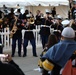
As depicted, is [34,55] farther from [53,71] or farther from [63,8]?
[63,8]

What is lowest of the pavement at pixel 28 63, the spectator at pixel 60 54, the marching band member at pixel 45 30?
the pavement at pixel 28 63

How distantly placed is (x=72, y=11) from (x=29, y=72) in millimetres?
6627

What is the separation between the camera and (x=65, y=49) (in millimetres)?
4898

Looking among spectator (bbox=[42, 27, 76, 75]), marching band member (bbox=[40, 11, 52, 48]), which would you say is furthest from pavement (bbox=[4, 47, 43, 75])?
spectator (bbox=[42, 27, 76, 75])

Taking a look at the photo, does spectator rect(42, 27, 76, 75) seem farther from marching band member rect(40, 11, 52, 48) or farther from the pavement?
marching band member rect(40, 11, 52, 48)

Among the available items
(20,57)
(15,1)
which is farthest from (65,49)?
(15,1)

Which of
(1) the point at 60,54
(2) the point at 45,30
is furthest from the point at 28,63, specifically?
(1) the point at 60,54

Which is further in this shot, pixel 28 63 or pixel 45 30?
pixel 45 30

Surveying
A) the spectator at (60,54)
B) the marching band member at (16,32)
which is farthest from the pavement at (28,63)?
the spectator at (60,54)

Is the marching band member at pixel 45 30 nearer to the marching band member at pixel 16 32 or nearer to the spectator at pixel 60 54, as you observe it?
the marching band member at pixel 16 32

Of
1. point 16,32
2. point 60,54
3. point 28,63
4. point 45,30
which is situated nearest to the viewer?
point 60,54

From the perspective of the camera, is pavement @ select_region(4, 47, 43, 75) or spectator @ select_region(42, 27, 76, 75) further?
pavement @ select_region(4, 47, 43, 75)

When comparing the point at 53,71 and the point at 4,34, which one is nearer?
the point at 53,71

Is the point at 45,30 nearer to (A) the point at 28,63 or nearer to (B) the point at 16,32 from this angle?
(B) the point at 16,32
